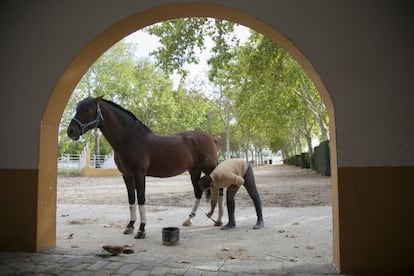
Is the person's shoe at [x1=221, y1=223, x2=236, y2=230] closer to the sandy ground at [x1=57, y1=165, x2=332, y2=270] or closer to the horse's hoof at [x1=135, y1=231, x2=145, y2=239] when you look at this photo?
the sandy ground at [x1=57, y1=165, x2=332, y2=270]

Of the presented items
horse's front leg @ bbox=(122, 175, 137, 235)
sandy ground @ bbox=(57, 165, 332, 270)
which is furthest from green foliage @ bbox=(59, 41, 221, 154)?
horse's front leg @ bbox=(122, 175, 137, 235)

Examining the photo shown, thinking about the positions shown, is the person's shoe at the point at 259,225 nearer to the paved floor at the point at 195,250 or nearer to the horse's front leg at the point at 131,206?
the paved floor at the point at 195,250

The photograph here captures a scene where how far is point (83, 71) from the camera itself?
488 centimetres

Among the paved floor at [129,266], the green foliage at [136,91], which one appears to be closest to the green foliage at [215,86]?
the green foliage at [136,91]

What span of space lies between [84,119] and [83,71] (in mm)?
1041

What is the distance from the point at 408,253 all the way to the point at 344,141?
1.24m

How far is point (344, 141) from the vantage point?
12.3ft

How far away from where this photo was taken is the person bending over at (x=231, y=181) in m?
6.38

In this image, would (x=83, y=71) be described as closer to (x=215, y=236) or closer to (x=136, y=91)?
(x=215, y=236)

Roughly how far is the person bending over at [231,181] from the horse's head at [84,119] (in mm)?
2112

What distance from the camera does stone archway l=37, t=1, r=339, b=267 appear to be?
4.17 metres

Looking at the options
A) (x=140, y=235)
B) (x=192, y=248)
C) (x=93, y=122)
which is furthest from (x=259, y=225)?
(x=93, y=122)

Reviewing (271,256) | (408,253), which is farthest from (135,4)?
(408,253)

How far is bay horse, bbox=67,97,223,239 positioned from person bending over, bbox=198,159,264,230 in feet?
1.58
